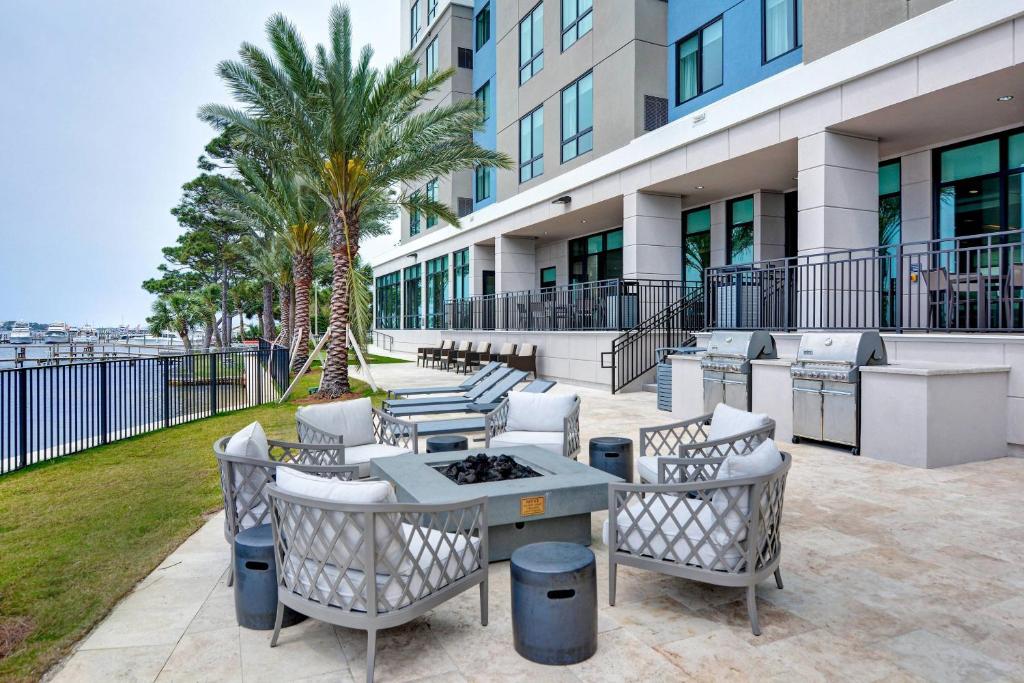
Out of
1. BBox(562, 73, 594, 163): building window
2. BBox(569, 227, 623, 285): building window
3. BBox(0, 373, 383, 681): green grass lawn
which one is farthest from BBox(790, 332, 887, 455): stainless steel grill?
BBox(569, 227, 623, 285): building window

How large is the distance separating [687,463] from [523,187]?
64.5 feet

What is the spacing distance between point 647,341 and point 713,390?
540 centimetres

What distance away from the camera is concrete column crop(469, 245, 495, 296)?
2730 centimetres

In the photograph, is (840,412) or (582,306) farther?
(582,306)

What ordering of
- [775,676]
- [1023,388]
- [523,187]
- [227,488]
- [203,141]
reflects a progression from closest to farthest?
1. [775,676]
2. [227,488]
3. [1023,388]
4. [523,187]
5. [203,141]

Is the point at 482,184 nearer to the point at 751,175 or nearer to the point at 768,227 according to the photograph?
the point at 768,227

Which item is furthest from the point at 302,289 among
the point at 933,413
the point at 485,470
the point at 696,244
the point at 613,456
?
the point at 933,413

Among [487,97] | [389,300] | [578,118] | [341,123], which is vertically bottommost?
[389,300]

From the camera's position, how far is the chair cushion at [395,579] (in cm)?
309

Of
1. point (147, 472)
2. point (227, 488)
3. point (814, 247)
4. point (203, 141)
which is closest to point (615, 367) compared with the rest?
point (814, 247)

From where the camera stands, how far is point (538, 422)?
22.9 feet

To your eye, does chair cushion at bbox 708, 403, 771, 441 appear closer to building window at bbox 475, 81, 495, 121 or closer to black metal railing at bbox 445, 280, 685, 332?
black metal railing at bbox 445, 280, 685, 332

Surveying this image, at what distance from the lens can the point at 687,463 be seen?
14.7 feet

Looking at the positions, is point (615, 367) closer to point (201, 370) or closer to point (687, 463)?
point (201, 370)
